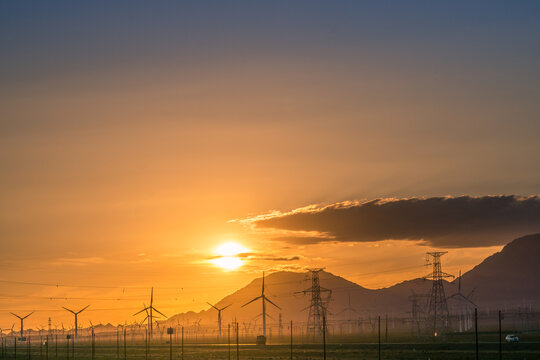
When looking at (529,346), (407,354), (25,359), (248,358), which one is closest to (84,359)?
(25,359)

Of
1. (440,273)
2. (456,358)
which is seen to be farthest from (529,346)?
(440,273)

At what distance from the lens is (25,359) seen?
148 meters

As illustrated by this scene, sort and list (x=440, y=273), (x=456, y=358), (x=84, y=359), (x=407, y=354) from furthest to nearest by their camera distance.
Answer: (x=440, y=273), (x=84, y=359), (x=407, y=354), (x=456, y=358)

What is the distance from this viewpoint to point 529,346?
444ft

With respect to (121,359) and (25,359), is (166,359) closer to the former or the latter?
(121,359)

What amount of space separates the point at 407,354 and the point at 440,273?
57.3 m

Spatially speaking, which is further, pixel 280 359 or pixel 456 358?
pixel 280 359

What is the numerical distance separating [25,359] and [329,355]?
6042 centimetres

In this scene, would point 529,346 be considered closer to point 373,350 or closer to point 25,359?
point 373,350

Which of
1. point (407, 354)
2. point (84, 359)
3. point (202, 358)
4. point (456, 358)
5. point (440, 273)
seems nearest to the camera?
point (456, 358)

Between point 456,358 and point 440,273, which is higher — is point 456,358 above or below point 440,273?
below

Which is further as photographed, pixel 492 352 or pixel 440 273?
pixel 440 273

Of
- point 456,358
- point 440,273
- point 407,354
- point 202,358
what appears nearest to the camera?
point 456,358

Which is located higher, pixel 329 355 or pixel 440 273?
pixel 440 273
